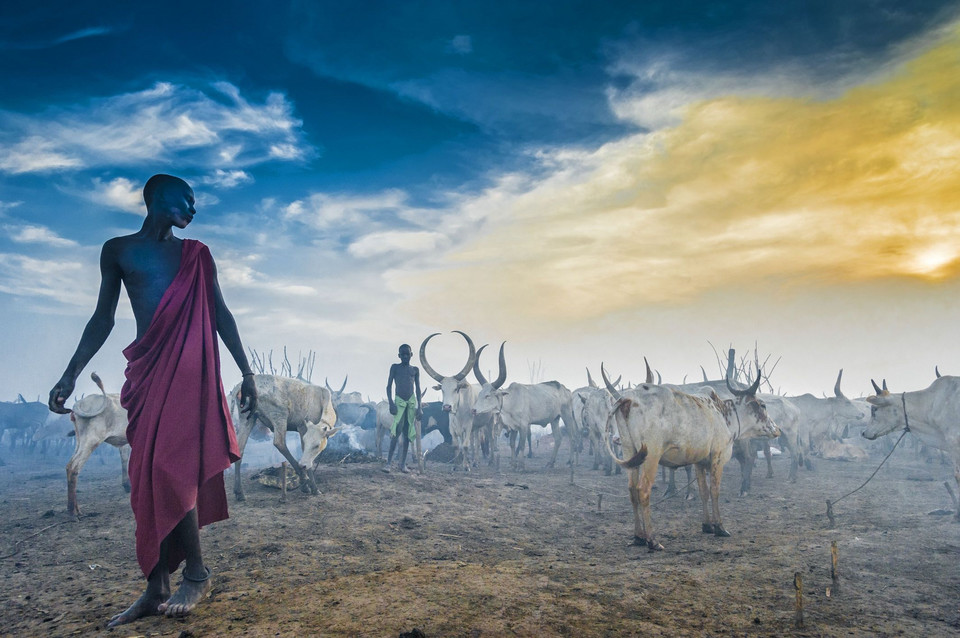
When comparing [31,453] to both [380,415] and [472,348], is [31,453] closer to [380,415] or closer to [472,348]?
[380,415]

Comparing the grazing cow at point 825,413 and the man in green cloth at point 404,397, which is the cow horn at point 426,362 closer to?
the man in green cloth at point 404,397

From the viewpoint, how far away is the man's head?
3754 mm

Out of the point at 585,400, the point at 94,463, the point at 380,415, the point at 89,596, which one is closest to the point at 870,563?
the point at 89,596

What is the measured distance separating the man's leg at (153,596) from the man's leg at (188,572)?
54mm

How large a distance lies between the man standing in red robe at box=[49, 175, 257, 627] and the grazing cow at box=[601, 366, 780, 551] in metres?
4.93

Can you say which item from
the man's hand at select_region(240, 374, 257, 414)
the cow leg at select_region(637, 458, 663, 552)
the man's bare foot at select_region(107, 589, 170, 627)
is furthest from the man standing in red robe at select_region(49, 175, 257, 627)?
the cow leg at select_region(637, 458, 663, 552)

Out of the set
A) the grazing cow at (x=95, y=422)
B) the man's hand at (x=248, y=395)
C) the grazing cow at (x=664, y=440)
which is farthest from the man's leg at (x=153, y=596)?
the grazing cow at (x=95, y=422)

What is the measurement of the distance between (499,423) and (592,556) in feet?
37.8

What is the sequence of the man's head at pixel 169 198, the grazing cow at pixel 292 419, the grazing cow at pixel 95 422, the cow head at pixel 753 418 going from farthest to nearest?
the grazing cow at pixel 292 419, the grazing cow at pixel 95 422, the cow head at pixel 753 418, the man's head at pixel 169 198

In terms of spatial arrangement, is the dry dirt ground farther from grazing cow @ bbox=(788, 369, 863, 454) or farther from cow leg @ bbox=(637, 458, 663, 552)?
grazing cow @ bbox=(788, 369, 863, 454)

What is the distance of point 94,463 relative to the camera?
2336 centimetres

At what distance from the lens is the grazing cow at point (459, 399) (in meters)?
14.7

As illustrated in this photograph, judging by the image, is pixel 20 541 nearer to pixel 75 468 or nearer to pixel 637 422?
pixel 75 468

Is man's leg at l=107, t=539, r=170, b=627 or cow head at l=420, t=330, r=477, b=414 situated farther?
cow head at l=420, t=330, r=477, b=414
